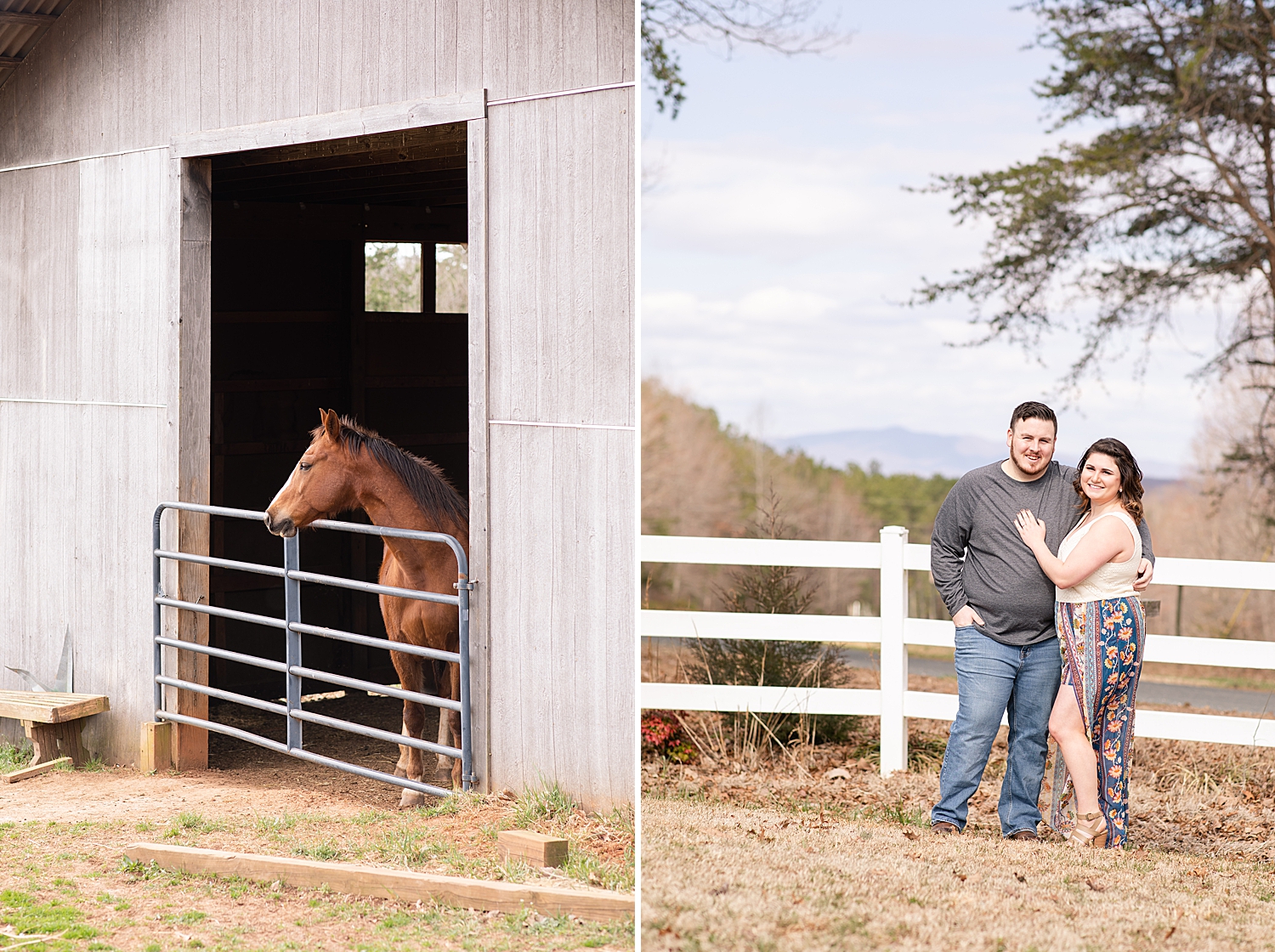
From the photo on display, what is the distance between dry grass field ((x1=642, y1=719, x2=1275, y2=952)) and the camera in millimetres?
3480

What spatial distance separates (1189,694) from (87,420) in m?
9.81

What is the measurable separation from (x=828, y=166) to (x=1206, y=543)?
1388 centimetres

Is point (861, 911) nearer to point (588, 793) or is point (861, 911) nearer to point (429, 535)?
point (588, 793)

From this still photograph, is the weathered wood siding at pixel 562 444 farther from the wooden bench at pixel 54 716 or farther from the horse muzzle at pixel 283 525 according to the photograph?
the wooden bench at pixel 54 716

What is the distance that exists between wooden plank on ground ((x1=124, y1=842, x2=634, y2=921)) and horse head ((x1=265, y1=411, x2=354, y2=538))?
1524mm

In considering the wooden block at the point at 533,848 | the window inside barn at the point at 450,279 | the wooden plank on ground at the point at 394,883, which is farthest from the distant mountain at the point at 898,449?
the wooden plank on ground at the point at 394,883

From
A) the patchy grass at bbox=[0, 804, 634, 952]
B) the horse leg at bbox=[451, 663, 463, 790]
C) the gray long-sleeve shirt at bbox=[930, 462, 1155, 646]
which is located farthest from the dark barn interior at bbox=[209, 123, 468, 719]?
the gray long-sleeve shirt at bbox=[930, 462, 1155, 646]

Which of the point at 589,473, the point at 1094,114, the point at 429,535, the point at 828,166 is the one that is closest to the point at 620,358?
the point at 589,473

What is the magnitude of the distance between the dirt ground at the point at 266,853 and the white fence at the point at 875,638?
176 centimetres

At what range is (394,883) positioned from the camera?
14.5 feet

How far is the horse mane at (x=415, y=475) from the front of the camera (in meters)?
6.02

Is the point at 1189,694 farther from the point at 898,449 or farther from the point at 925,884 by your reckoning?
the point at 898,449

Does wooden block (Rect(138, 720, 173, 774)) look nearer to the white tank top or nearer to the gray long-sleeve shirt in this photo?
Result: the gray long-sleeve shirt

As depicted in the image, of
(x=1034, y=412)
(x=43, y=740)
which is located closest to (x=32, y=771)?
(x=43, y=740)
